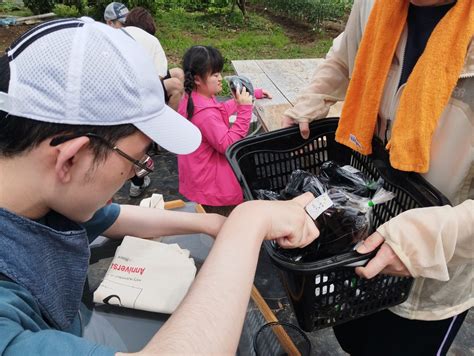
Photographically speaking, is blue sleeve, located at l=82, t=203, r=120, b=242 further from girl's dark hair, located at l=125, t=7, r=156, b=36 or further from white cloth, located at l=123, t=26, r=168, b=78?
girl's dark hair, located at l=125, t=7, r=156, b=36

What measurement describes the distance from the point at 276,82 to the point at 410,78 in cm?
269

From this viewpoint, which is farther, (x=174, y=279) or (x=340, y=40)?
(x=340, y=40)

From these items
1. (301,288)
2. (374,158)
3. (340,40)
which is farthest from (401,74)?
(301,288)

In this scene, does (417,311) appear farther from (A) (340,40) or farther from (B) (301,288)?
(A) (340,40)

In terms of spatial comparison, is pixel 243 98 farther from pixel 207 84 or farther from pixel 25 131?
pixel 25 131

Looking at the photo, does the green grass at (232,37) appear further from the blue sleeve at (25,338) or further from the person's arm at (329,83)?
the blue sleeve at (25,338)

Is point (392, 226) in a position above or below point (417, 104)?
below

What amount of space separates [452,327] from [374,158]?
64 centimetres

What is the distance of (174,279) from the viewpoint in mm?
1456

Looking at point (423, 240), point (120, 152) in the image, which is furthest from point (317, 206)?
point (120, 152)

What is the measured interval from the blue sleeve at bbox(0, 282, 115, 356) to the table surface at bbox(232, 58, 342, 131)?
216 cm

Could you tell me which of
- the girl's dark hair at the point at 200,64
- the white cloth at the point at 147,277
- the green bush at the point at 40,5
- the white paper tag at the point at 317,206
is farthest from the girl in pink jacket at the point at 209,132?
the green bush at the point at 40,5

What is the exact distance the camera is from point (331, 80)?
5.71 ft

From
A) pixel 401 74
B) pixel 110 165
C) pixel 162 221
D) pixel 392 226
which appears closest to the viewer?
pixel 110 165
